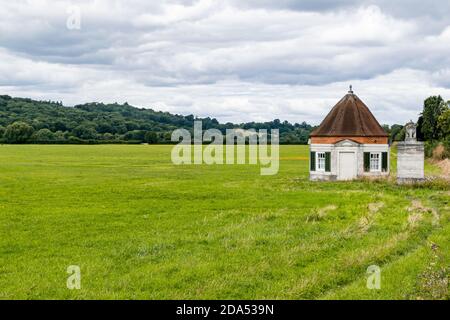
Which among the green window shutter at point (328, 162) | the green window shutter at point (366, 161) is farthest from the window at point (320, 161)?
the green window shutter at point (366, 161)

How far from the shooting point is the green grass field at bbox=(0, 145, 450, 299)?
12219mm

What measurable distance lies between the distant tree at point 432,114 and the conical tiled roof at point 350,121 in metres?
53.9

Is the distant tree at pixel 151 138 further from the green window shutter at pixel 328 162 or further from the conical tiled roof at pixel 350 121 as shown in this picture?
the green window shutter at pixel 328 162

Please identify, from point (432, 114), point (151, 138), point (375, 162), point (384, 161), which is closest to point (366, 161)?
point (375, 162)

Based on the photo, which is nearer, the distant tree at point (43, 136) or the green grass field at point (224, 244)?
the green grass field at point (224, 244)

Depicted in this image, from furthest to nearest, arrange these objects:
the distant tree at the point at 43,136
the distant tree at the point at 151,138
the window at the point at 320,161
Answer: the distant tree at the point at 151,138 < the distant tree at the point at 43,136 < the window at the point at 320,161

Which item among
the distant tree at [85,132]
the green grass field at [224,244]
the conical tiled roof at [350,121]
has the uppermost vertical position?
the distant tree at [85,132]

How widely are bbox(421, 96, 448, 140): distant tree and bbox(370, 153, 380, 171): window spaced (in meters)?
55.1

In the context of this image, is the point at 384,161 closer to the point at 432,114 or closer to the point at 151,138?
the point at 432,114

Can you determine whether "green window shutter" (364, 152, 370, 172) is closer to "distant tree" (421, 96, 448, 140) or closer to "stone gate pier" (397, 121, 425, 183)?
"stone gate pier" (397, 121, 425, 183)

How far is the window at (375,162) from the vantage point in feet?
137

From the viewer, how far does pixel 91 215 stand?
23141mm
